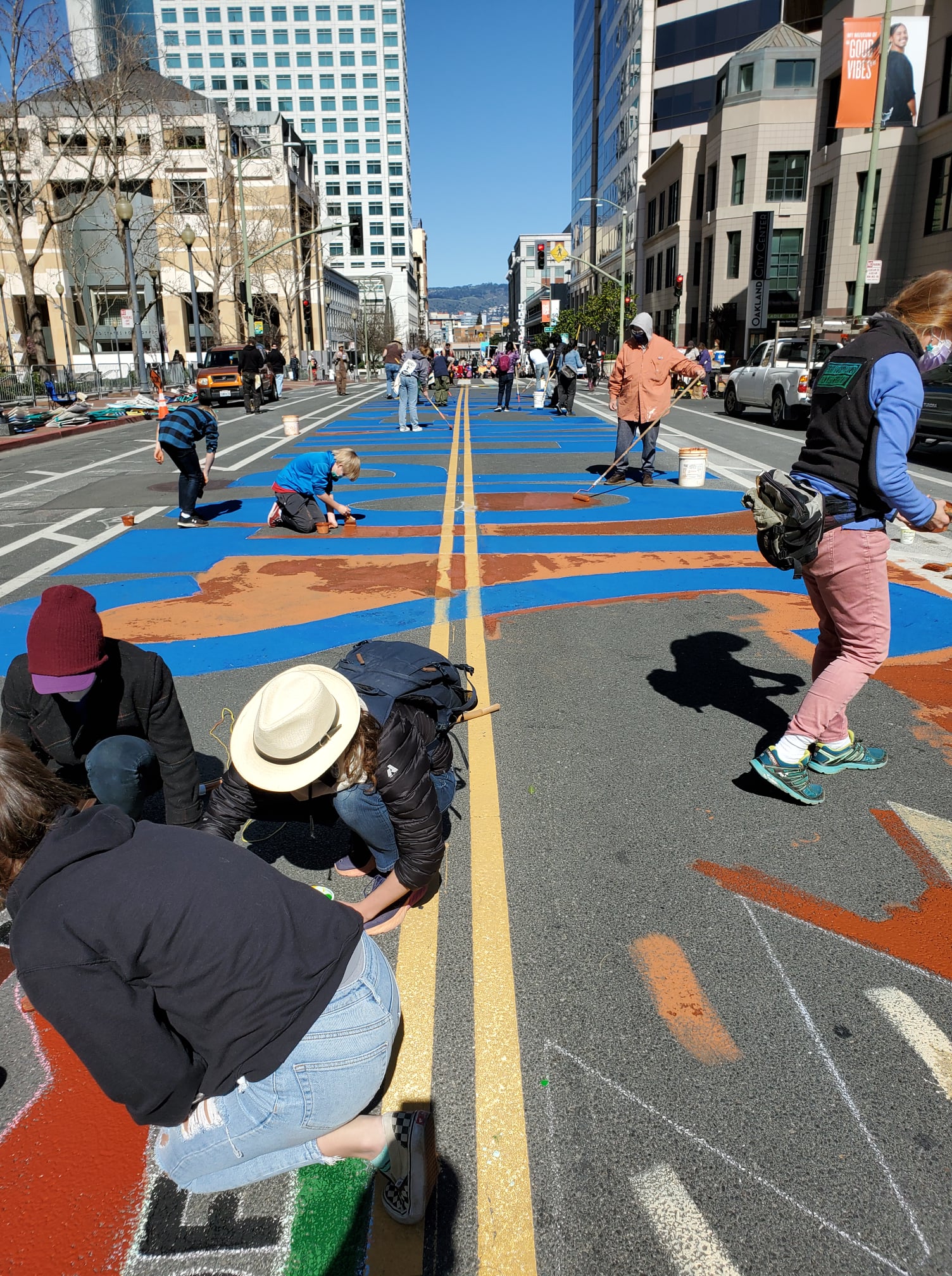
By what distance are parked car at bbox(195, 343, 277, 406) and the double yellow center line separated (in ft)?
97.4

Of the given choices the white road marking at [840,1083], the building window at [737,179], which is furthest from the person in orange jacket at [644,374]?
the building window at [737,179]

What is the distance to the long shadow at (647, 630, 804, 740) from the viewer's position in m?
5.14

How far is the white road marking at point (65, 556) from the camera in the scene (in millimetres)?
8133

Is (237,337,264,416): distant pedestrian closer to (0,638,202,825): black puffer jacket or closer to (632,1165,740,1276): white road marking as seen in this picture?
(0,638,202,825): black puffer jacket

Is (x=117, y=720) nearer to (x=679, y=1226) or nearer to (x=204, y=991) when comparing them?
(x=204, y=991)

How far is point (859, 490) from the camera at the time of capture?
12.2 feet

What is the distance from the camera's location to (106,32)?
129 ft

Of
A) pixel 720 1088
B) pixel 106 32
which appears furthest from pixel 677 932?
pixel 106 32

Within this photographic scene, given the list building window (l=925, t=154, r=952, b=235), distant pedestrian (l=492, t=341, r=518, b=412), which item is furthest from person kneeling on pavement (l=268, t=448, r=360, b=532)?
building window (l=925, t=154, r=952, b=235)

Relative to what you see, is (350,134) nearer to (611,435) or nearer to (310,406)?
(310,406)

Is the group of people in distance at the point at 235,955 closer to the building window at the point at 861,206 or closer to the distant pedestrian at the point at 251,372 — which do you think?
the distant pedestrian at the point at 251,372

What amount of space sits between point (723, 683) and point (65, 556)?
6762 millimetres

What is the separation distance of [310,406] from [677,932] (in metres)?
29.6

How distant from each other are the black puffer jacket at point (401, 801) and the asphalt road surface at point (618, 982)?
449 millimetres
